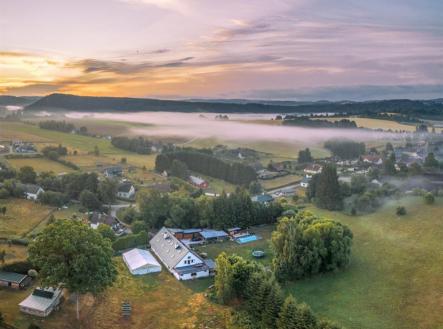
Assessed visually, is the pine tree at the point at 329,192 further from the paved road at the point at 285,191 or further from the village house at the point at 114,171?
the village house at the point at 114,171

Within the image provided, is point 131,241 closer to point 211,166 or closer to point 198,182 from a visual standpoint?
point 198,182

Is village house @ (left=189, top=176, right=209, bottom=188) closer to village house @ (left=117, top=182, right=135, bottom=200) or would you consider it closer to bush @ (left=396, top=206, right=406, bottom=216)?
village house @ (left=117, top=182, right=135, bottom=200)

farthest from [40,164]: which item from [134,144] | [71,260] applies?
[71,260]

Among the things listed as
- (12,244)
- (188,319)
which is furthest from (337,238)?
(12,244)

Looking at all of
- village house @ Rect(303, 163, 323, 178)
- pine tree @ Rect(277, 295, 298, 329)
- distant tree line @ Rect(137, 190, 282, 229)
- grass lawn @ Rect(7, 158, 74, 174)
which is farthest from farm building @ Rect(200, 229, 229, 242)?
village house @ Rect(303, 163, 323, 178)

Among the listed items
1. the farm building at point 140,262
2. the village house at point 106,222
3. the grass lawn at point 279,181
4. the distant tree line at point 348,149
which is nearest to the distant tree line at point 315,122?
the distant tree line at point 348,149
